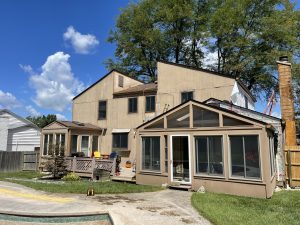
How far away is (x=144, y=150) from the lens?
13398mm

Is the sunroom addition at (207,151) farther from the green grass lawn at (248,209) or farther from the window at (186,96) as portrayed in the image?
the window at (186,96)

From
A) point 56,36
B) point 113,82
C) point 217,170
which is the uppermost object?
point 56,36

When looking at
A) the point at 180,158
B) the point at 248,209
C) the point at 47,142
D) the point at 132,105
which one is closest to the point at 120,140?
the point at 132,105

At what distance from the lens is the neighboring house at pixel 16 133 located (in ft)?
81.5

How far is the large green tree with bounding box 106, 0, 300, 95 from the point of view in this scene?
1010 inches

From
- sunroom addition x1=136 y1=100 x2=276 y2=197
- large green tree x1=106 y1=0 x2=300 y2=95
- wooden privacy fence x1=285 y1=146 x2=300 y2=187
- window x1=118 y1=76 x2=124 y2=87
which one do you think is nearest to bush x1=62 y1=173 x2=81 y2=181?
sunroom addition x1=136 y1=100 x2=276 y2=197

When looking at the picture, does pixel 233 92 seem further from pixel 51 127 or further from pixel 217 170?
pixel 51 127

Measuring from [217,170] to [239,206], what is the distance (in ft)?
8.57

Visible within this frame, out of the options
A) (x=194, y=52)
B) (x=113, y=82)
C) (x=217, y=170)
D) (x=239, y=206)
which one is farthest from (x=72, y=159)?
(x=194, y=52)

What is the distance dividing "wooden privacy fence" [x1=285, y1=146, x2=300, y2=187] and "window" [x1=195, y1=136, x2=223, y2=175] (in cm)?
439

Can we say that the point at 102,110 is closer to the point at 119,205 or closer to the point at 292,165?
the point at 119,205

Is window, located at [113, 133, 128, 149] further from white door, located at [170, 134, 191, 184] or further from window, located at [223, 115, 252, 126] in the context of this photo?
window, located at [223, 115, 252, 126]

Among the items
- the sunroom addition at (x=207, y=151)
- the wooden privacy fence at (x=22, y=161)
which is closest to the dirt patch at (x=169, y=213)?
the sunroom addition at (x=207, y=151)

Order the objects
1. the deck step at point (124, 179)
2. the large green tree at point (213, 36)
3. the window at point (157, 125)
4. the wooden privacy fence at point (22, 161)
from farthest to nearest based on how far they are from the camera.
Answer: the large green tree at point (213, 36) < the wooden privacy fence at point (22, 161) < the deck step at point (124, 179) < the window at point (157, 125)
